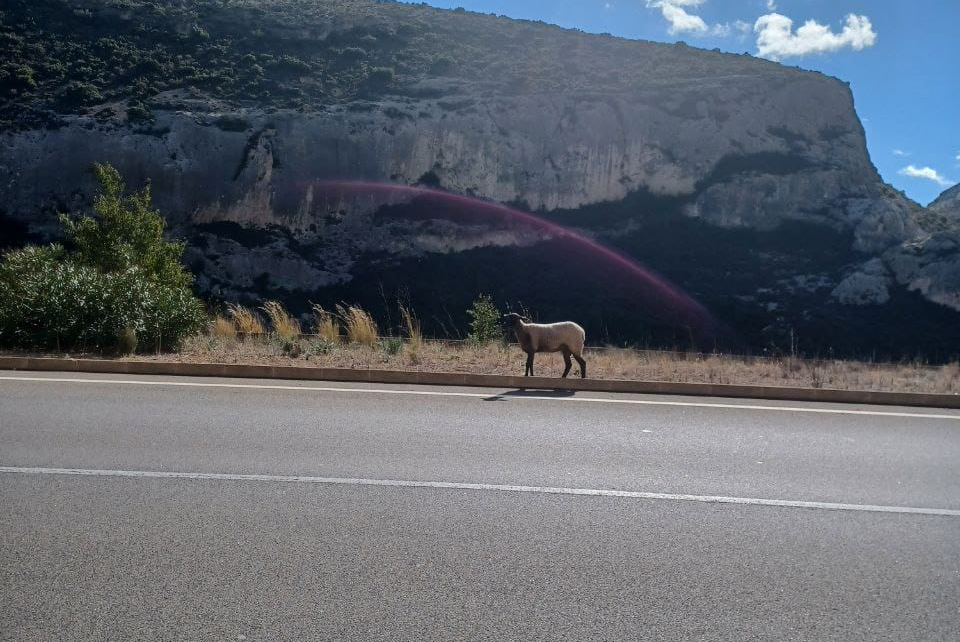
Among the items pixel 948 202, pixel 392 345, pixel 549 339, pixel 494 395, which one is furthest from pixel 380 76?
pixel 948 202

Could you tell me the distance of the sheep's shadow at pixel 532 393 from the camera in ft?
29.1

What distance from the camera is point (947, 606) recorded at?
345cm

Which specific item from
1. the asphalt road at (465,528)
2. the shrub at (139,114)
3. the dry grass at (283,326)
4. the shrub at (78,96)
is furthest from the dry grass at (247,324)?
the shrub at (78,96)

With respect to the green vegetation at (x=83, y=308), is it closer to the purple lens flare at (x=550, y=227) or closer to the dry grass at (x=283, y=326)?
the dry grass at (x=283, y=326)

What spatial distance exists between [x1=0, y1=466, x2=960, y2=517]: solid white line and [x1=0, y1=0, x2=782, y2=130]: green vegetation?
126 ft

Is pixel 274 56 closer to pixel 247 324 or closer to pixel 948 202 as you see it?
pixel 247 324

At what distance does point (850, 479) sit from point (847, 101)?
5174 cm

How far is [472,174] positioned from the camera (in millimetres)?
43625

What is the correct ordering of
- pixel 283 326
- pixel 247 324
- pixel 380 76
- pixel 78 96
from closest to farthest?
pixel 283 326, pixel 247 324, pixel 78 96, pixel 380 76

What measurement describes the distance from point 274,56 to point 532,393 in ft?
142

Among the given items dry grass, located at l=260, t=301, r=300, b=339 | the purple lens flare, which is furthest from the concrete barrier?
the purple lens flare

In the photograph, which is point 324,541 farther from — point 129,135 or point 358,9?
point 358,9

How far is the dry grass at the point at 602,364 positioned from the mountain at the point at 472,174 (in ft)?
67.2

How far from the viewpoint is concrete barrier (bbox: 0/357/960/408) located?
9594 millimetres
